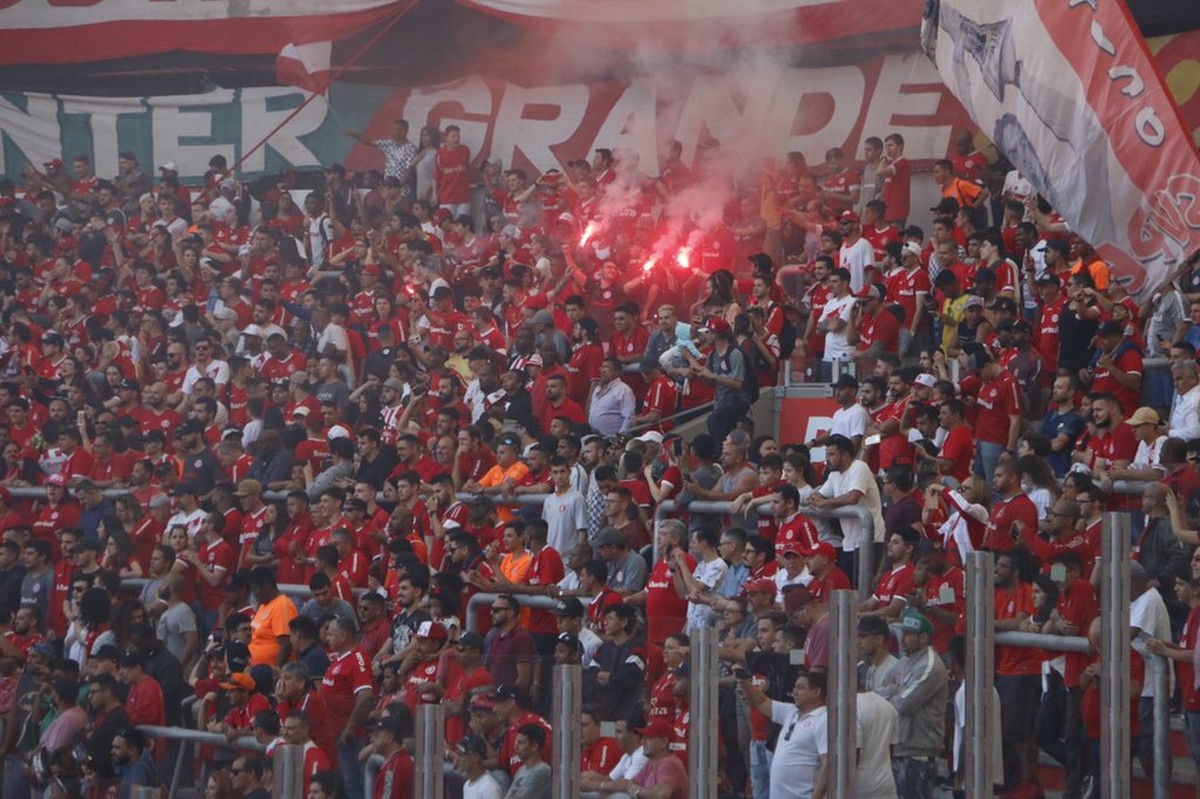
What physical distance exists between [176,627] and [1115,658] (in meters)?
7.29

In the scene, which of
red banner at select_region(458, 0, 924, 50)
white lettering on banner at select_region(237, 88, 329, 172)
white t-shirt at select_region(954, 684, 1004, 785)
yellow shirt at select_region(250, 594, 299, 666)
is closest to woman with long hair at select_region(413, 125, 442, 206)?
red banner at select_region(458, 0, 924, 50)

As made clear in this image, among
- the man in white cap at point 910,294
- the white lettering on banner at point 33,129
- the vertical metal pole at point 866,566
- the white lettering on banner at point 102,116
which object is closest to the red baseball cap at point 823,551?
the vertical metal pole at point 866,566

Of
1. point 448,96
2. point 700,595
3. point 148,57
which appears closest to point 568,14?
point 448,96

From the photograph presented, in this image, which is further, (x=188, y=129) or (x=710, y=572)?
(x=188, y=129)

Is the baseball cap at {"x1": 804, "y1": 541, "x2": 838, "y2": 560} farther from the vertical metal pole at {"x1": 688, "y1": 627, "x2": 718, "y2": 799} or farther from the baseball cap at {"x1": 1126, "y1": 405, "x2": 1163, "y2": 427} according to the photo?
the vertical metal pole at {"x1": 688, "y1": 627, "x2": 718, "y2": 799}

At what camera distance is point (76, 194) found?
74.6 feet

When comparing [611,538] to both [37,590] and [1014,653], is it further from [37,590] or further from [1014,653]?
[37,590]

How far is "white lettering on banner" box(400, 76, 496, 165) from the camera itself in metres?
21.7

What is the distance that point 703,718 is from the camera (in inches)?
309

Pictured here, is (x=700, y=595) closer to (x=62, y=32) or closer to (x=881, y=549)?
(x=881, y=549)

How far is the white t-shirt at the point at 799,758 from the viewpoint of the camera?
26.0 ft

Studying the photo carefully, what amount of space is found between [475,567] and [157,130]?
44.0 feet

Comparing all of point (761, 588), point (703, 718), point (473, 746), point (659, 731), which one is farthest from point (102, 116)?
point (703, 718)

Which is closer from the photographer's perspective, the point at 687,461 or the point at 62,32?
the point at 687,461
